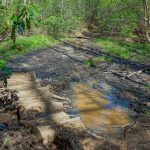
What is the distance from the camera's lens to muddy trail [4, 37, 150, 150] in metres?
8.23

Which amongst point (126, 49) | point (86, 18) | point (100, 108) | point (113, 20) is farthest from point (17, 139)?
point (86, 18)

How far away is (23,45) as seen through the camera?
23.0 m

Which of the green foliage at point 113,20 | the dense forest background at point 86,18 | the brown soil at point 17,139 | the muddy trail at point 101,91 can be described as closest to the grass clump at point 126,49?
the dense forest background at point 86,18

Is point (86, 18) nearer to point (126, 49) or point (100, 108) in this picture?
point (126, 49)

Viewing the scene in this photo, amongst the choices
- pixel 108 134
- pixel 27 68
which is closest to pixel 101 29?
pixel 27 68

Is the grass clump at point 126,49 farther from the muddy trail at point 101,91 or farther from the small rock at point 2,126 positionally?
the small rock at point 2,126

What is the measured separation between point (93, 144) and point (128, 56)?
1600 cm

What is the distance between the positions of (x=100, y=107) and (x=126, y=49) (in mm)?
14578

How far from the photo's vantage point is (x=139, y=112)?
1050 cm

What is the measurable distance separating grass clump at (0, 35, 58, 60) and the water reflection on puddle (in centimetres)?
810

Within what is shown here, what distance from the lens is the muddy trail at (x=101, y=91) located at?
823cm

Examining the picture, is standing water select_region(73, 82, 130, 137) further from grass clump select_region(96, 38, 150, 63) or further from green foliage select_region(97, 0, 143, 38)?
green foliage select_region(97, 0, 143, 38)

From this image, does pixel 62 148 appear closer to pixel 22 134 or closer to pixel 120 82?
pixel 22 134

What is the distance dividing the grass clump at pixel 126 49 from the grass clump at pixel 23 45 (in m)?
4.18
